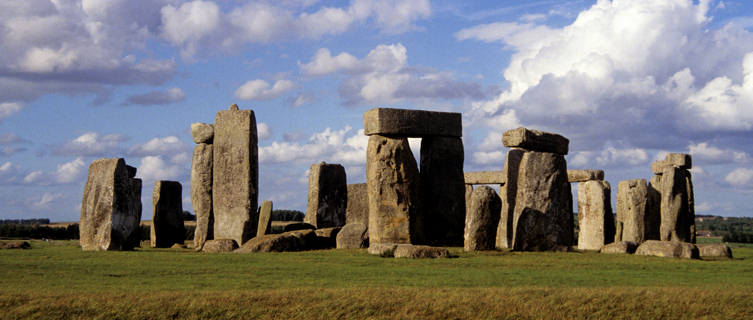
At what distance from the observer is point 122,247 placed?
1831 cm

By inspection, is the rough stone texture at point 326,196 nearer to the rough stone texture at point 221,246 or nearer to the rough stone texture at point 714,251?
the rough stone texture at point 221,246

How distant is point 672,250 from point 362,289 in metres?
9.78

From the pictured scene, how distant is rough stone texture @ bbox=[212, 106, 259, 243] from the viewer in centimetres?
2158

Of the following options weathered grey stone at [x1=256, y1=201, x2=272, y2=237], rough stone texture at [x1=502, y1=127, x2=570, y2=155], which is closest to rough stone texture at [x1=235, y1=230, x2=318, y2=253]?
weathered grey stone at [x1=256, y1=201, x2=272, y2=237]

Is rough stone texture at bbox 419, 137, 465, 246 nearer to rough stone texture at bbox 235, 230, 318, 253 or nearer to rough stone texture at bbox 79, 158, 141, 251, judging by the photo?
rough stone texture at bbox 235, 230, 318, 253

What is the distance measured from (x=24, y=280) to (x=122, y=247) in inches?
246

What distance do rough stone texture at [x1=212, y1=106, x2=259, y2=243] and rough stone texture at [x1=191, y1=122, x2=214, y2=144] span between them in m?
1.12

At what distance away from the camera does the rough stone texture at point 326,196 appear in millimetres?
26031

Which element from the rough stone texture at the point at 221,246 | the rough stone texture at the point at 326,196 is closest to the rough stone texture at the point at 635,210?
the rough stone texture at the point at 326,196

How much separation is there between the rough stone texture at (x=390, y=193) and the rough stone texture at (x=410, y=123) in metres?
0.29

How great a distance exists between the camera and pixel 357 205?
25297 millimetres

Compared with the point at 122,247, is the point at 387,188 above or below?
above

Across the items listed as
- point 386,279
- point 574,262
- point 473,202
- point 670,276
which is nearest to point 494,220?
point 473,202

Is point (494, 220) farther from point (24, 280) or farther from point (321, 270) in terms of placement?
point (24, 280)
